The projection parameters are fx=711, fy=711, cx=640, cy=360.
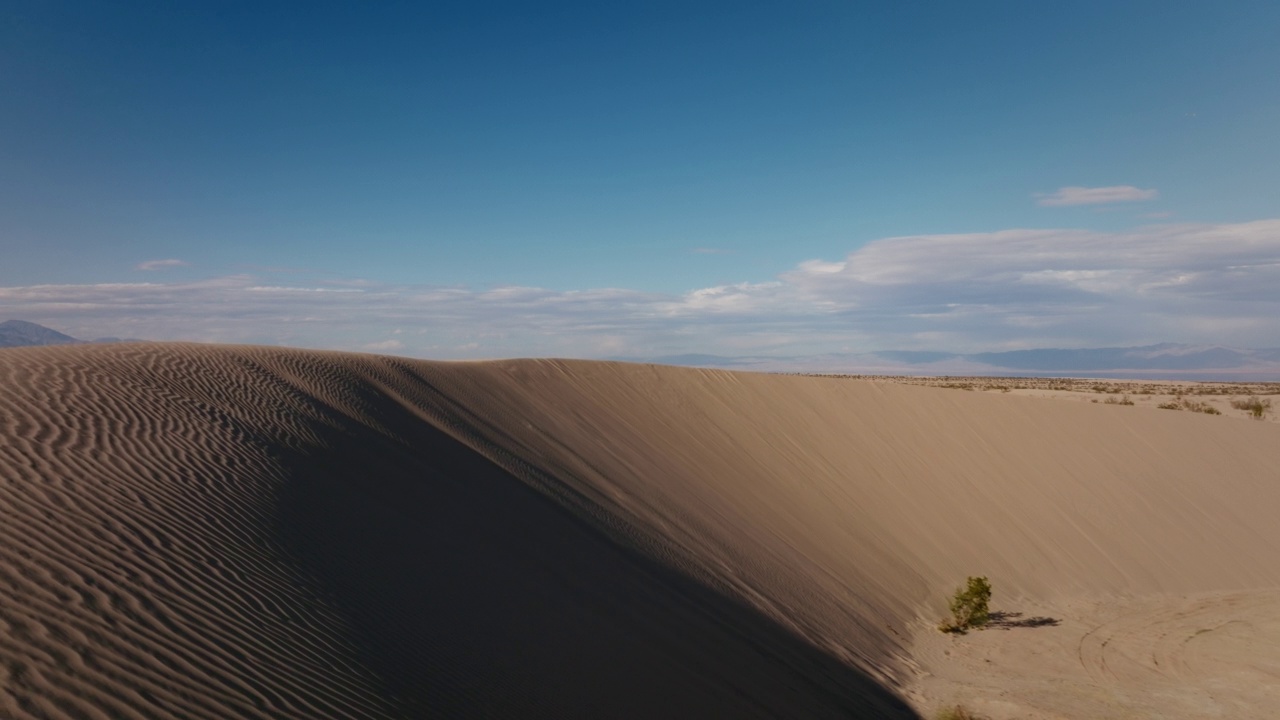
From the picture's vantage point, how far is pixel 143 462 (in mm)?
6652

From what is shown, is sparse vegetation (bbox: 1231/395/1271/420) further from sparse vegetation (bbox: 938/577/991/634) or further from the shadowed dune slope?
the shadowed dune slope

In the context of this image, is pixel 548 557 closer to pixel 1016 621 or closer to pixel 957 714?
pixel 957 714

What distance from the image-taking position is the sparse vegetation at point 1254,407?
31.0 meters

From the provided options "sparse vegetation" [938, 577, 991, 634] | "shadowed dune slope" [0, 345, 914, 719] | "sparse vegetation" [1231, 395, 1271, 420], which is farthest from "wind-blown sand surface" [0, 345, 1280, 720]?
"sparse vegetation" [1231, 395, 1271, 420]

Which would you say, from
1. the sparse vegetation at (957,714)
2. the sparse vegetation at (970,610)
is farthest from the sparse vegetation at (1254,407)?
the sparse vegetation at (957,714)

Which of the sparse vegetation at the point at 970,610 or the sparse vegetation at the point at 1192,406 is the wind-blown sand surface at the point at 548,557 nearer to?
the sparse vegetation at the point at 970,610

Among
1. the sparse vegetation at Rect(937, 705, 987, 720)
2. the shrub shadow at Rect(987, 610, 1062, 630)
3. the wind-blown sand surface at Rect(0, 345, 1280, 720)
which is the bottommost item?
the shrub shadow at Rect(987, 610, 1062, 630)

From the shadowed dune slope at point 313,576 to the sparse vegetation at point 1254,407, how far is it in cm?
3265

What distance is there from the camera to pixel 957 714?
328 inches

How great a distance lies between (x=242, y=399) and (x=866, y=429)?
16.7 m

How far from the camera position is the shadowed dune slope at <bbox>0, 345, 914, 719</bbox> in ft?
14.2

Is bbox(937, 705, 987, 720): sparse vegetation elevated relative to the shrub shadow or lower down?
elevated

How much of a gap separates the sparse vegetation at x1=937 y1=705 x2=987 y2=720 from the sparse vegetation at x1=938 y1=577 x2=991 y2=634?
3.05m

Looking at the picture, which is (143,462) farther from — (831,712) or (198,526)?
(831,712)
